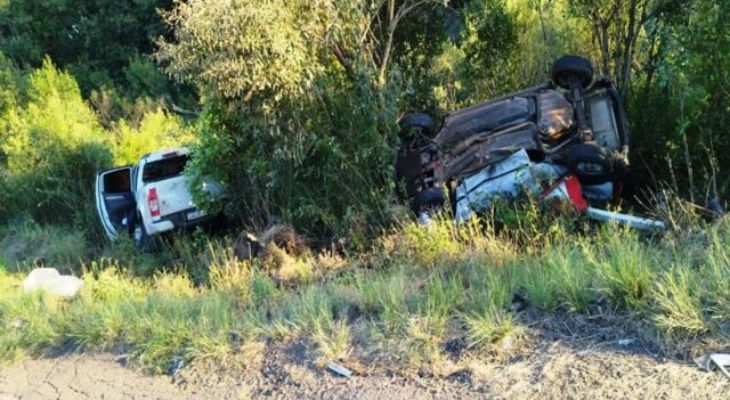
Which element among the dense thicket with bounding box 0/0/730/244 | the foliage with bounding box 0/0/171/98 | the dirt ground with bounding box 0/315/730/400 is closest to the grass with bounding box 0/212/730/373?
the dirt ground with bounding box 0/315/730/400

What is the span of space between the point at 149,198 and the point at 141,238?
1060 millimetres

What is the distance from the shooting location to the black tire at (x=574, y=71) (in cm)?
864

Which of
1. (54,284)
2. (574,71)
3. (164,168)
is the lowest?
(54,284)

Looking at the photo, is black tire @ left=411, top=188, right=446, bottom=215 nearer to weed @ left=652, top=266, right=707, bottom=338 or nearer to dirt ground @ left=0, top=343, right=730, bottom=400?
dirt ground @ left=0, top=343, right=730, bottom=400

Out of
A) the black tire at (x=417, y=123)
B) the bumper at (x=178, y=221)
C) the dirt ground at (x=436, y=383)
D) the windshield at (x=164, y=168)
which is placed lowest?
the bumper at (x=178, y=221)

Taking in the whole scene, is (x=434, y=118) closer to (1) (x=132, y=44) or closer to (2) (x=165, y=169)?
(2) (x=165, y=169)

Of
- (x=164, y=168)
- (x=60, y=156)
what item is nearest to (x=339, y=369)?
(x=164, y=168)

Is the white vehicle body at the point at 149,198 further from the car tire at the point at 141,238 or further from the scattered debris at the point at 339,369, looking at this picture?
the scattered debris at the point at 339,369

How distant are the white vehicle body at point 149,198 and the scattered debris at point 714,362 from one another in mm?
8389

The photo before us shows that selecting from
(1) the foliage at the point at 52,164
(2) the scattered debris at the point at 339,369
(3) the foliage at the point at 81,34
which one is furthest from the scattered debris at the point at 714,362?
(3) the foliage at the point at 81,34

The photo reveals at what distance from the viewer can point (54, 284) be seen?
8570 mm

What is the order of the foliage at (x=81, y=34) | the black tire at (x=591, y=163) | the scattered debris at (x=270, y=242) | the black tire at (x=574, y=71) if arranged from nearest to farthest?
the black tire at (x=591, y=163), the scattered debris at (x=270, y=242), the black tire at (x=574, y=71), the foliage at (x=81, y=34)

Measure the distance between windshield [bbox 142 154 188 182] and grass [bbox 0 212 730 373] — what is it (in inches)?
199

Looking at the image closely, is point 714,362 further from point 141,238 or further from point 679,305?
point 141,238
